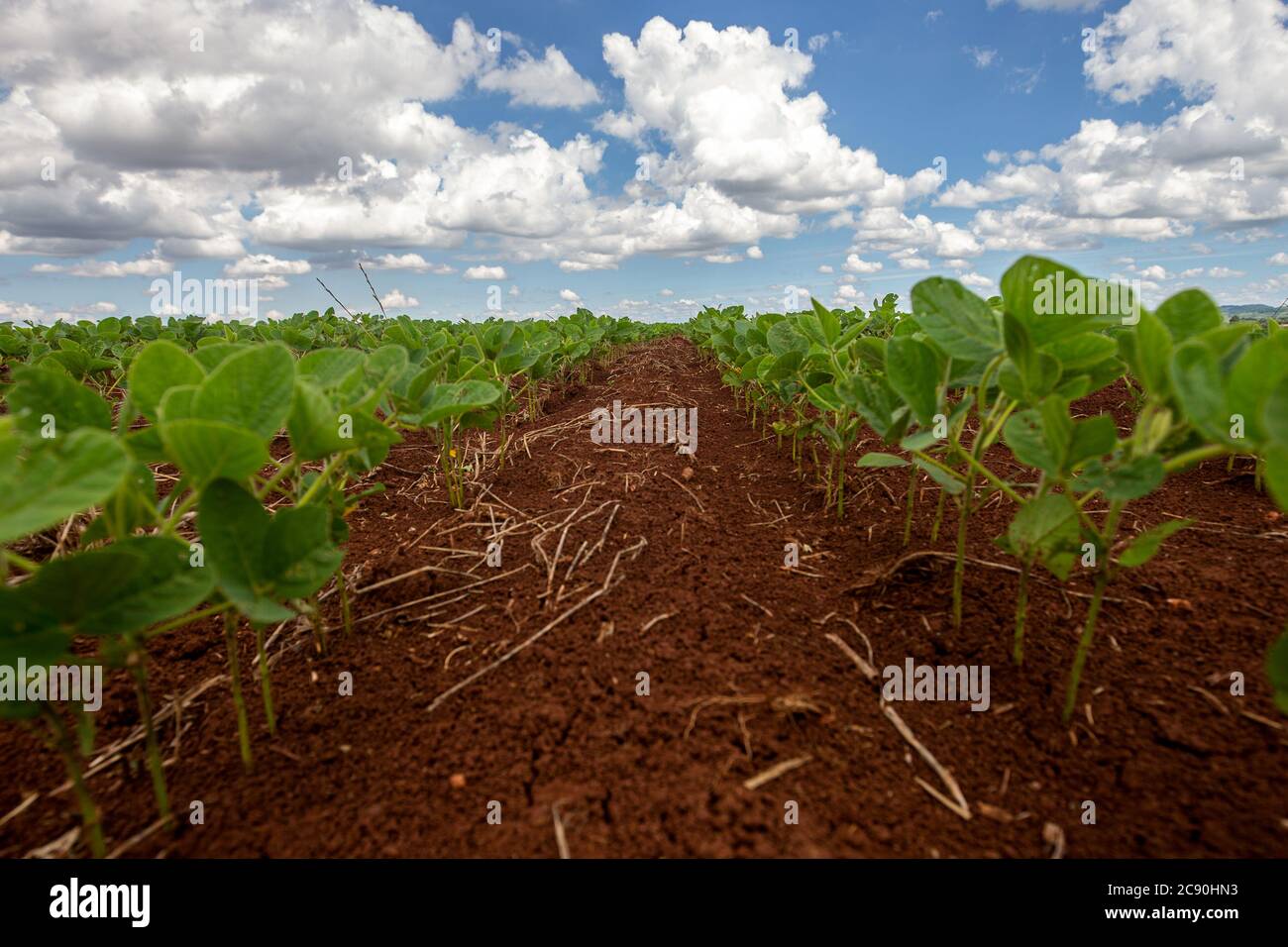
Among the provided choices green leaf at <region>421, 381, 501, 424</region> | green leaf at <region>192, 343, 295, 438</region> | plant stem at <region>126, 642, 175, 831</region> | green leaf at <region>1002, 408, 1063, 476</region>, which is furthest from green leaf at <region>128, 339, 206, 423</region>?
green leaf at <region>1002, 408, 1063, 476</region>

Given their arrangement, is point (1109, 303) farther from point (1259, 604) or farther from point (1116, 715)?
point (1259, 604)

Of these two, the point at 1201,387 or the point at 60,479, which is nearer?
the point at 60,479

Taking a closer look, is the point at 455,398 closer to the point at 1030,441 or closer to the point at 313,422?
the point at 313,422

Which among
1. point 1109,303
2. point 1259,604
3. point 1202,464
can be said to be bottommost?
point 1259,604

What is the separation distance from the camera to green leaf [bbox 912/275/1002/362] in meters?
1.42

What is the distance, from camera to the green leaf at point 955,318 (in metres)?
1.42

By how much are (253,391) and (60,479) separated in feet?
1.03

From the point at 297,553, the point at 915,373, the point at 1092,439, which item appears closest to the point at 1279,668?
the point at 1092,439

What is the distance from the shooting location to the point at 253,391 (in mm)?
1068

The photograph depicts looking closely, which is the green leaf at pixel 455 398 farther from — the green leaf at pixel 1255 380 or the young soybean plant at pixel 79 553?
the green leaf at pixel 1255 380

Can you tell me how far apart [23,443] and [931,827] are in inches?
61.9

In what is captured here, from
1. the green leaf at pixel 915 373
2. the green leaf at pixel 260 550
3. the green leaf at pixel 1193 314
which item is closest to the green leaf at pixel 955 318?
the green leaf at pixel 915 373

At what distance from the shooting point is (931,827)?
3.97ft
